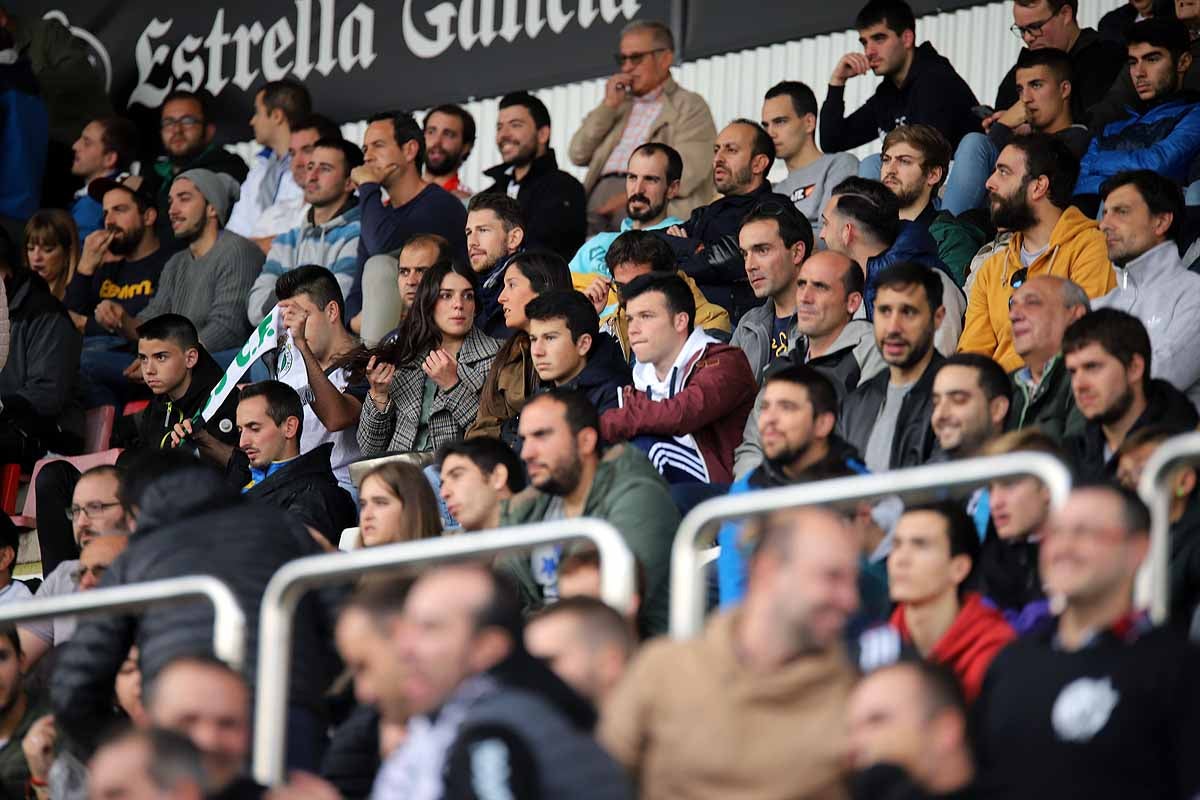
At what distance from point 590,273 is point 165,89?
4687 mm

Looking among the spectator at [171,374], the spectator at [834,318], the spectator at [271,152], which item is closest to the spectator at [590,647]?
the spectator at [834,318]

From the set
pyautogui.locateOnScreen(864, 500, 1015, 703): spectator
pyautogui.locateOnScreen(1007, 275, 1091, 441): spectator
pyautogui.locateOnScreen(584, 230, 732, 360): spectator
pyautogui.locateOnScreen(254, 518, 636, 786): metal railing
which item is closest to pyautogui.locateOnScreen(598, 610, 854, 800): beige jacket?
pyautogui.locateOnScreen(254, 518, 636, 786): metal railing

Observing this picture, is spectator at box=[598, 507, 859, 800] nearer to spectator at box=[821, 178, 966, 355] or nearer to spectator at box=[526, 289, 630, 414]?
spectator at box=[526, 289, 630, 414]

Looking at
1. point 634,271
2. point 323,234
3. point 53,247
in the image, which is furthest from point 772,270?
point 53,247

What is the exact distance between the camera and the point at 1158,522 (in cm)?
403

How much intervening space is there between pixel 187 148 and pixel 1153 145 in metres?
5.43

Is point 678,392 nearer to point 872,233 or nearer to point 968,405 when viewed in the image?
point 872,233

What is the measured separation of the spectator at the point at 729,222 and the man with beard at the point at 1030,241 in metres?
1.06

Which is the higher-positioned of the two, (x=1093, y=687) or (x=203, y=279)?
(x=203, y=279)

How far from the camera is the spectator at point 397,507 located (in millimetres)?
6289

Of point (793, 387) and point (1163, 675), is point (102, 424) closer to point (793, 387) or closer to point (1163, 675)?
point (793, 387)

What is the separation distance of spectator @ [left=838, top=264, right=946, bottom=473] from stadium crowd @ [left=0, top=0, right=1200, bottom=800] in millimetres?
14

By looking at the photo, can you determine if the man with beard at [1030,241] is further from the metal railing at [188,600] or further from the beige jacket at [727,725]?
the beige jacket at [727,725]

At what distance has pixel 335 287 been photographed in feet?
29.1
